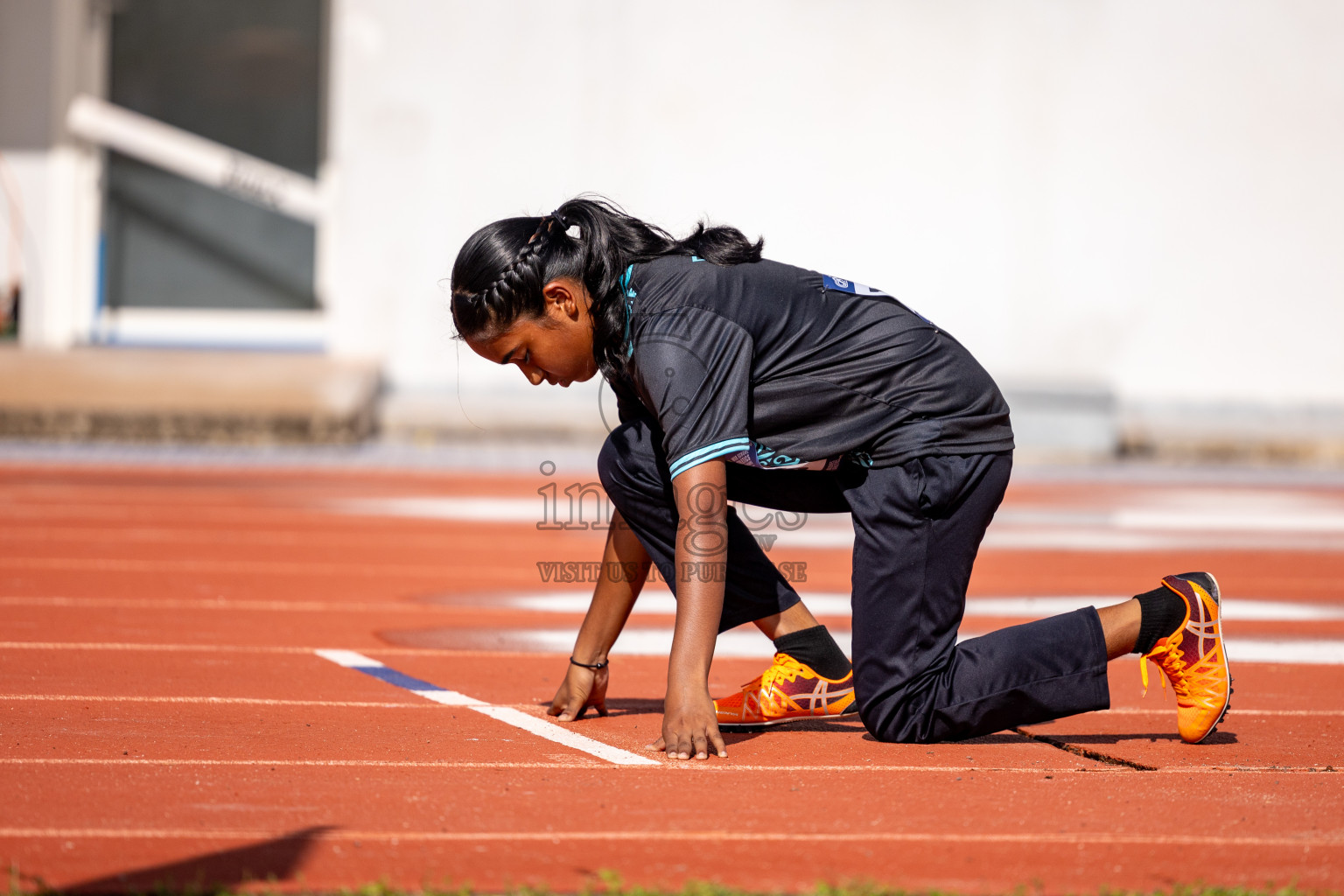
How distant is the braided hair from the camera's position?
8.95 feet

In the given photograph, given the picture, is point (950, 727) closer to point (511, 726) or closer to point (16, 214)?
point (511, 726)

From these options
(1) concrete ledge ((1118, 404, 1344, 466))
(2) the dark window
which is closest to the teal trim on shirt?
(1) concrete ledge ((1118, 404, 1344, 466))

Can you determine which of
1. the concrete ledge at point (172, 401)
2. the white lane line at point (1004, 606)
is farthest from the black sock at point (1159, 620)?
the concrete ledge at point (172, 401)

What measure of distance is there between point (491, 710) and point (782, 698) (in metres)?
0.69

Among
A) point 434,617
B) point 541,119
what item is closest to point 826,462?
point 434,617

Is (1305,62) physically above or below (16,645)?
above

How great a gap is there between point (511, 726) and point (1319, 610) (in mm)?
3469

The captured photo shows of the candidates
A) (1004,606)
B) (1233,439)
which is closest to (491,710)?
(1004,606)

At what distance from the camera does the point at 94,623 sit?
4375 millimetres

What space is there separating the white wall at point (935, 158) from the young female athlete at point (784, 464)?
964cm

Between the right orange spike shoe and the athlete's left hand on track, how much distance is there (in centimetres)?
94

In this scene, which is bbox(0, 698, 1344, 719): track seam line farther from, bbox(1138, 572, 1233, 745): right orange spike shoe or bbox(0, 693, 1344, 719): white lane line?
bbox(1138, 572, 1233, 745): right orange spike shoe

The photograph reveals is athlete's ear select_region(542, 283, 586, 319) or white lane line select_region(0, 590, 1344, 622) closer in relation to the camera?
athlete's ear select_region(542, 283, 586, 319)

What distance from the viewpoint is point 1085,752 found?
294 centimetres
